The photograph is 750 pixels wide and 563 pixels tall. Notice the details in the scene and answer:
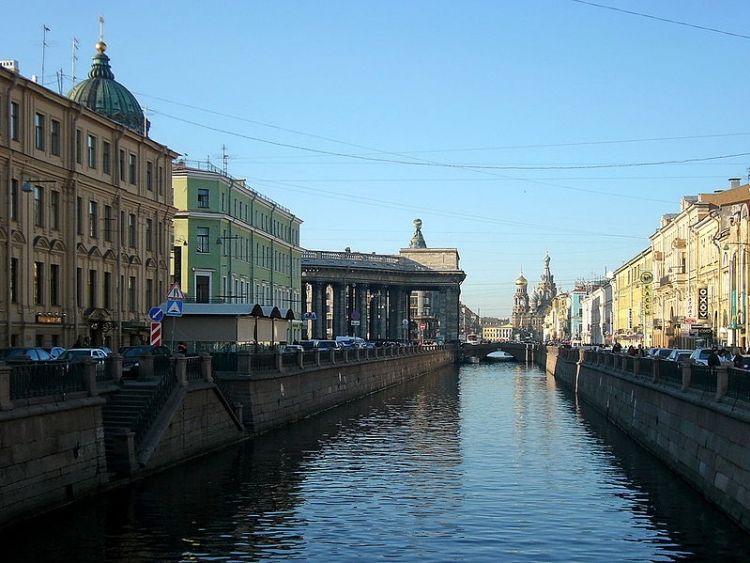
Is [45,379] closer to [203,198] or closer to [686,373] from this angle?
[686,373]

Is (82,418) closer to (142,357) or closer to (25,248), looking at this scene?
(142,357)

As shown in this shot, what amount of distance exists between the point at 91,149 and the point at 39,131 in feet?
16.8

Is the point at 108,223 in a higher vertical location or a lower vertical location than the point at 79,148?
lower

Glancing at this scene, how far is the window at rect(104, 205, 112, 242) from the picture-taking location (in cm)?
5069

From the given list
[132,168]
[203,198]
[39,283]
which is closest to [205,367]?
[39,283]

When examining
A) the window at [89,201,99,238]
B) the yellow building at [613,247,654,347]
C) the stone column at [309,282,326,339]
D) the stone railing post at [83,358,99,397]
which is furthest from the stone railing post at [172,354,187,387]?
the stone column at [309,282,326,339]

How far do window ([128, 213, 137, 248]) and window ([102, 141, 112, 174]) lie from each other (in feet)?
11.0

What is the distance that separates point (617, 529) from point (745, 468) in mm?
2954

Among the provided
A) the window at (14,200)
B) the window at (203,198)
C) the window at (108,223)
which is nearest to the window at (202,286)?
the window at (203,198)

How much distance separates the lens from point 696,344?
269ft

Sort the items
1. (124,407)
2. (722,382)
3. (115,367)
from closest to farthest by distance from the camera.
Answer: (722,382) → (124,407) → (115,367)

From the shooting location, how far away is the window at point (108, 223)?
5069 centimetres

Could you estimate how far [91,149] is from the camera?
49.2m

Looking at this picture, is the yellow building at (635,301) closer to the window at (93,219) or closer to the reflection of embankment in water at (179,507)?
the window at (93,219)
